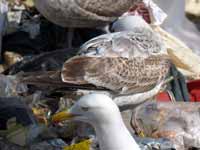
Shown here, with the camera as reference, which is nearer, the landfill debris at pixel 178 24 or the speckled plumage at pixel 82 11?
the speckled plumage at pixel 82 11

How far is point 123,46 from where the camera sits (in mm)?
4480

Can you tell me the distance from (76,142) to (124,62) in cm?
57

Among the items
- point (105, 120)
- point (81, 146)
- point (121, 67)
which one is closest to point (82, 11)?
Result: point (121, 67)

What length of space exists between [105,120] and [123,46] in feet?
3.58

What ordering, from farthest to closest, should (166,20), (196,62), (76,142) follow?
1. (166,20)
2. (196,62)
3. (76,142)

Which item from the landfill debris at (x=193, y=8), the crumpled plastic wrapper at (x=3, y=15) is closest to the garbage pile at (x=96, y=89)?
the crumpled plastic wrapper at (x=3, y=15)

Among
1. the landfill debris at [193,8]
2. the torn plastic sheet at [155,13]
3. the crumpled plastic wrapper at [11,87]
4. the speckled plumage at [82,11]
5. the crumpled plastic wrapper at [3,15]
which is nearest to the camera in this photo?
the crumpled plastic wrapper at [11,87]

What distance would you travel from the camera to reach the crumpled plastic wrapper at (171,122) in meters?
4.32

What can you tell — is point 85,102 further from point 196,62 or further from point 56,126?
point 196,62

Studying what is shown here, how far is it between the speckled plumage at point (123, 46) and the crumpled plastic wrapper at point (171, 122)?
35 cm

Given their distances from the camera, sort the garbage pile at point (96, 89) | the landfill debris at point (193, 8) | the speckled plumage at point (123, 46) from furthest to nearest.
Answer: the landfill debris at point (193, 8)
the speckled plumage at point (123, 46)
the garbage pile at point (96, 89)

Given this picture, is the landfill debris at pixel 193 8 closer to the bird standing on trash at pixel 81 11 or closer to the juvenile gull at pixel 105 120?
the bird standing on trash at pixel 81 11

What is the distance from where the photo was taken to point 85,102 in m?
3.45

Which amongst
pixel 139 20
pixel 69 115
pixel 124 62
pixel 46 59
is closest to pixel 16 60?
pixel 46 59
